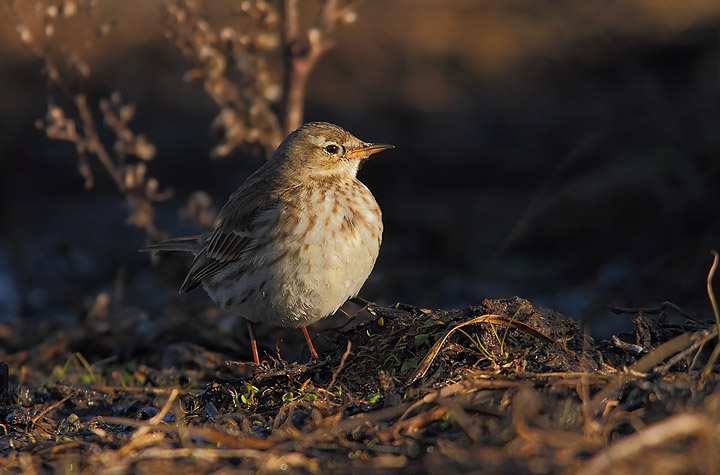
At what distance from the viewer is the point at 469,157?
36.9ft

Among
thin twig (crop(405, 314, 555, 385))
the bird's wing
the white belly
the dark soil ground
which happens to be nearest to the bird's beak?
the white belly

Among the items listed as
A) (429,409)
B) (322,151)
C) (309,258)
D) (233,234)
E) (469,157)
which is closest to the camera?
(429,409)

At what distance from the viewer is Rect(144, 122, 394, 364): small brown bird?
5.23 m

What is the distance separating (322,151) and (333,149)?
77 mm

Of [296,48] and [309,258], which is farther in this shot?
[296,48]

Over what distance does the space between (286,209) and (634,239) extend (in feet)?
15.4

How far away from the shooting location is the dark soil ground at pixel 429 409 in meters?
2.80

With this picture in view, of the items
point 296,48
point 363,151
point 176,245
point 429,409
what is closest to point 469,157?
point 296,48

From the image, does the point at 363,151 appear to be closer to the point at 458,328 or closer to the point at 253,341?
the point at 253,341

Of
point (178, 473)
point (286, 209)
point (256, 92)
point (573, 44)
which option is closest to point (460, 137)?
point (573, 44)

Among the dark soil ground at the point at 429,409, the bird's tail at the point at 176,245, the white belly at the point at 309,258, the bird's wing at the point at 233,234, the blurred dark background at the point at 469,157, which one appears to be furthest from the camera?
the blurred dark background at the point at 469,157

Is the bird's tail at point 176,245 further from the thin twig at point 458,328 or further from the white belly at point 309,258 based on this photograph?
the thin twig at point 458,328

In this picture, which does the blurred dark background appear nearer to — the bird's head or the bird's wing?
the bird's head

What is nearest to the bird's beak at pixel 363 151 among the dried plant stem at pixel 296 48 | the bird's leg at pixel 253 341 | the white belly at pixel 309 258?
the white belly at pixel 309 258
